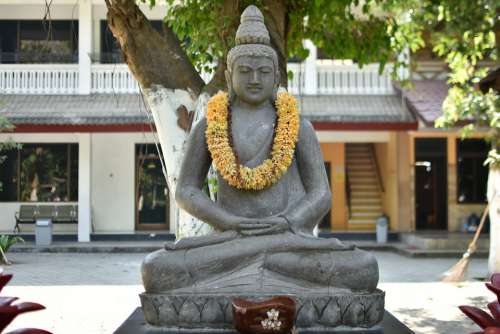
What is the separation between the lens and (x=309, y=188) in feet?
14.5

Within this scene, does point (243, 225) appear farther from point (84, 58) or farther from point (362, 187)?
point (362, 187)

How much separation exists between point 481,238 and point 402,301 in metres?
7.66

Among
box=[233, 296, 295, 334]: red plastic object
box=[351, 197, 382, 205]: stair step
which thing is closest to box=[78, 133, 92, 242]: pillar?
box=[351, 197, 382, 205]: stair step

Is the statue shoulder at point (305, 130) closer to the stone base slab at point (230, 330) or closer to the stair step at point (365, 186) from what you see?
the stone base slab at point (230, 330)

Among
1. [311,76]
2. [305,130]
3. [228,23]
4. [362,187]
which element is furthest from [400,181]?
[305,130]

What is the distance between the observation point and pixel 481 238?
53.3 ft

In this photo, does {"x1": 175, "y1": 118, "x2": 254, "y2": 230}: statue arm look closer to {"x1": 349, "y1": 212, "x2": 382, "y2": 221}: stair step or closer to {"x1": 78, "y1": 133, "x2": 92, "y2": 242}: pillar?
{"x1": 78, "y1": 133, "x2": 92, "y2": 242}: pillar

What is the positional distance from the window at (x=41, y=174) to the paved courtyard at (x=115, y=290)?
2773mm

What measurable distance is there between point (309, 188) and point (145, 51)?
2.92m

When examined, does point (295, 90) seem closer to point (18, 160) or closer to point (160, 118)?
point (18, 160)

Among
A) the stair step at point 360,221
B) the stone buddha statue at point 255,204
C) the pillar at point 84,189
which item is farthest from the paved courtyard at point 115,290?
the stone buddha statue at point 255,204

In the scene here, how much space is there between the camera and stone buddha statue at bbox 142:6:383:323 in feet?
13.0

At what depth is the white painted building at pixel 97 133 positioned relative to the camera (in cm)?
1734

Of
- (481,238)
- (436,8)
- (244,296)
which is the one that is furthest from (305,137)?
(481,238)
